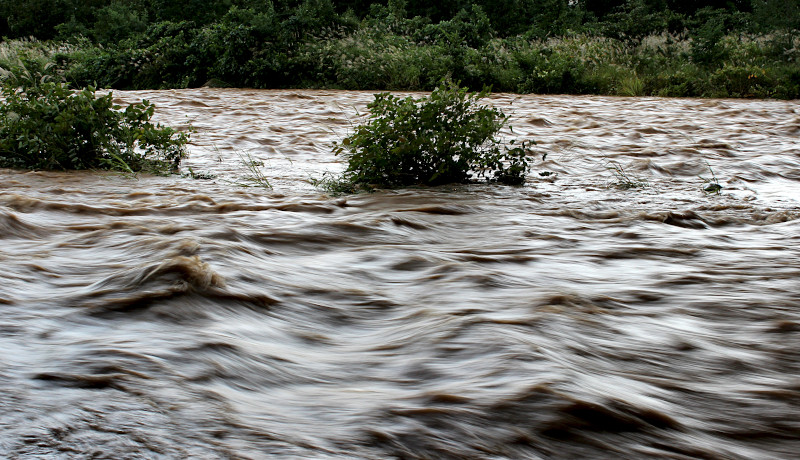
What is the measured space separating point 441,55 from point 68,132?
11980 millimetres

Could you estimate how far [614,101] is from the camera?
43.3 ft

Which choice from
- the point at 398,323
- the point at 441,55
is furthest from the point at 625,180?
the point at 441,55

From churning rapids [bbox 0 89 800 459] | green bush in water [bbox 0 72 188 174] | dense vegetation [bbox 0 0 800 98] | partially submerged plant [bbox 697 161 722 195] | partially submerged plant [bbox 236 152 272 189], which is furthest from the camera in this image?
dense vegetation [bbox 0 0 800 98]

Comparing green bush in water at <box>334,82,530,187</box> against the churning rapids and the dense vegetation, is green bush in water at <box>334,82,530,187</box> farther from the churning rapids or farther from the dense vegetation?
the dense vegetation

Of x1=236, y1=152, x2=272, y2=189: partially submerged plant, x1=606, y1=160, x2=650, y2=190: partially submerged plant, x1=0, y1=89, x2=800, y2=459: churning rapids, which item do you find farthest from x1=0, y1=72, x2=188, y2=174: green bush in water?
x1=606, y1=160, x2=650, y2=190: partially submerged plant

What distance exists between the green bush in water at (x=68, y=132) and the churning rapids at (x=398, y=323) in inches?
34.8

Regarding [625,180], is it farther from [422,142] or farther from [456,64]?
[456,64]

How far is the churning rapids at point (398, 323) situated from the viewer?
175 centimetres

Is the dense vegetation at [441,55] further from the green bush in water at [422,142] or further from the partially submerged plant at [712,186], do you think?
the green bush in water at [422,142]

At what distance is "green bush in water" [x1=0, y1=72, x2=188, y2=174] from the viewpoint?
6043mm

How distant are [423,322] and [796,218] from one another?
9.46 feet

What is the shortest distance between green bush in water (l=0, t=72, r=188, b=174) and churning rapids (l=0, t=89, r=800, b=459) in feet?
2.90

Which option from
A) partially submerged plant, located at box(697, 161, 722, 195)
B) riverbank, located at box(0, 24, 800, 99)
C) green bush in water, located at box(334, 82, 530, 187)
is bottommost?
partially submerged plant, located at box(697, 161, 722, 195)

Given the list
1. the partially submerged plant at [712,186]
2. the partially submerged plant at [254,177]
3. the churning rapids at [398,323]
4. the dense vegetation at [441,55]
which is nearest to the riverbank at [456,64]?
the dense vegetation at [441,55]
